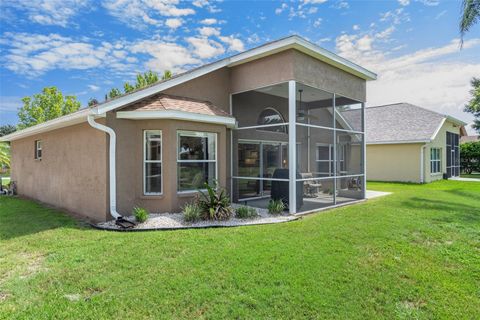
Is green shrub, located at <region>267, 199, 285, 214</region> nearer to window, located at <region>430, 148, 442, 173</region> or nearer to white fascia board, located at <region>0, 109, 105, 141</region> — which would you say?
white fascia board, located at <region>0, 109, 105, 141</region>

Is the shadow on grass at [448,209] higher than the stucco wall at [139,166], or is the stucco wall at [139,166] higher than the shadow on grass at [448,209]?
the stucco wall at [139,166]

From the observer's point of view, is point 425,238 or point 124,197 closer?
point 425,238

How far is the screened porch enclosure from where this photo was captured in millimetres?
9383

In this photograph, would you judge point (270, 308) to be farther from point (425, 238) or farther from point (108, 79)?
point (108, 79)

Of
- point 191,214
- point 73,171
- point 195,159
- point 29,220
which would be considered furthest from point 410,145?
point 29,220

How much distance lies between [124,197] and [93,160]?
1.45 m

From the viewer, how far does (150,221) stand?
297 inches

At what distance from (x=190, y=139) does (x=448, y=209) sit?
30.3 ft

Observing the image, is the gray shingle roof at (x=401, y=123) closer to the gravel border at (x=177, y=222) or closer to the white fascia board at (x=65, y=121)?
the gravel border at (x=177, y=222)

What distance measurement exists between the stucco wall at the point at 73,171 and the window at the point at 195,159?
6.91 feet

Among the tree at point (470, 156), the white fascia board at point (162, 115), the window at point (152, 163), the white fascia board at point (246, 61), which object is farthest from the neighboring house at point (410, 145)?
the window at point (152, 163)

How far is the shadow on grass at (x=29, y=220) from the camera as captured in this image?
706 cm

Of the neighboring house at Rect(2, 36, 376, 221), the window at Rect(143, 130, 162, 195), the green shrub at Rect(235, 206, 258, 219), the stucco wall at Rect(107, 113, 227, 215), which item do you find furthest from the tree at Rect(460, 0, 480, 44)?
the window at Rect(143, 130, 162, 195)

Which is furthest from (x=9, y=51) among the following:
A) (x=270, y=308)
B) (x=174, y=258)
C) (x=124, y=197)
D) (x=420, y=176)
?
(x=420, y=176)
